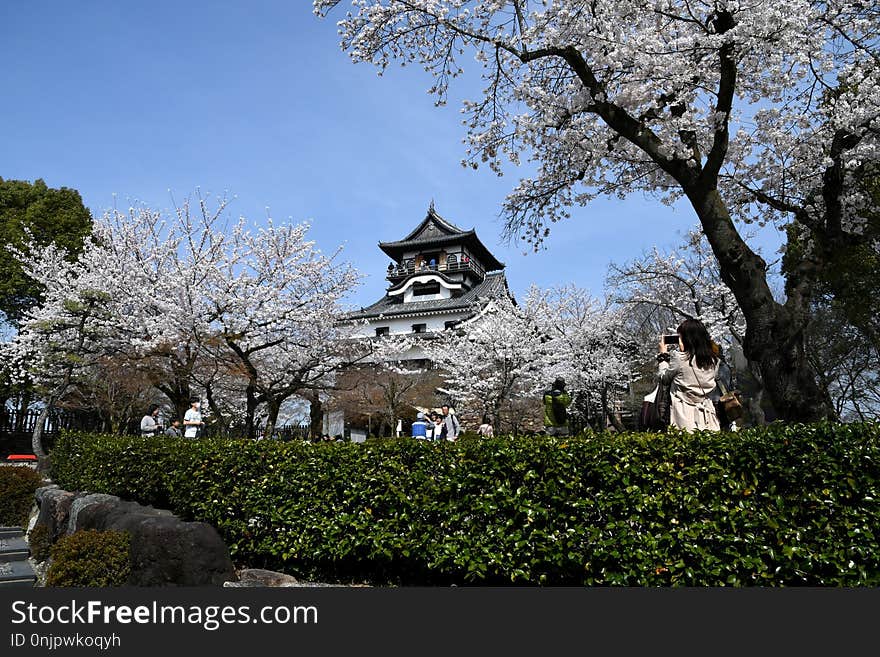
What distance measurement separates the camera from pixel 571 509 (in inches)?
164

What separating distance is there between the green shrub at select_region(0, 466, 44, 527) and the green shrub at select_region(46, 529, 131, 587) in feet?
18.9

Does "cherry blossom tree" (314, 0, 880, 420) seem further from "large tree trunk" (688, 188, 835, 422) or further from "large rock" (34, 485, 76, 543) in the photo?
"large rock" (34, 485, 76, 543)

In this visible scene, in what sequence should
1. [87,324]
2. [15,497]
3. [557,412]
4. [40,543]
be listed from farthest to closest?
1. [87,324]
2. [557,412]
3. [15,497]
4. [40,543]

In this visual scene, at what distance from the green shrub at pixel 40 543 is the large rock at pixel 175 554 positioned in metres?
3.71

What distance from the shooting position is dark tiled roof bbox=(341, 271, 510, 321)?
117 ft

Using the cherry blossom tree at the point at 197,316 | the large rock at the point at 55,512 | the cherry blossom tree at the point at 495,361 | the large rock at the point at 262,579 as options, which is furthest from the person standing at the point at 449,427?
the large rock at the point at 262,579

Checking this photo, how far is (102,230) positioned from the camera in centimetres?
1616

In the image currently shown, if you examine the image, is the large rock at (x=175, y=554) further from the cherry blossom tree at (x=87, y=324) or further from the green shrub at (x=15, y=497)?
the cherry blossom tree at (x=87, y=324)

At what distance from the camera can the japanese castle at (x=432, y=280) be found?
36.4m

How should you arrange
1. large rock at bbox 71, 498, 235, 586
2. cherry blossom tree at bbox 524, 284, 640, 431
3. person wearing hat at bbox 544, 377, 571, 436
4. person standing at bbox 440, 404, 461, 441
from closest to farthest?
1. large rock at bbox 71, 498, 235, 586
2. person wearing hat at bbox 544, 377, 571, 436
3. person standing at bbox 440, 404, 461, 441
4. cherry blossom tree at bbox 524, 284, 640, 431

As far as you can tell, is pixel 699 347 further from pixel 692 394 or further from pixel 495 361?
pixel 495 361

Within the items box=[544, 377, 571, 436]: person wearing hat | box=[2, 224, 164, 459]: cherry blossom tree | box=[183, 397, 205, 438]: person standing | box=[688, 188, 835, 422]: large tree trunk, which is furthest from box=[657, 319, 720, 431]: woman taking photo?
box=[2, 224, 164, 459]: cherry blossom tree

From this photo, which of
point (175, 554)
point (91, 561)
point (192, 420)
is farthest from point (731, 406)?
point (192, 420)

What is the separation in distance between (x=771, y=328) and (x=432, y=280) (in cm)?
3323
